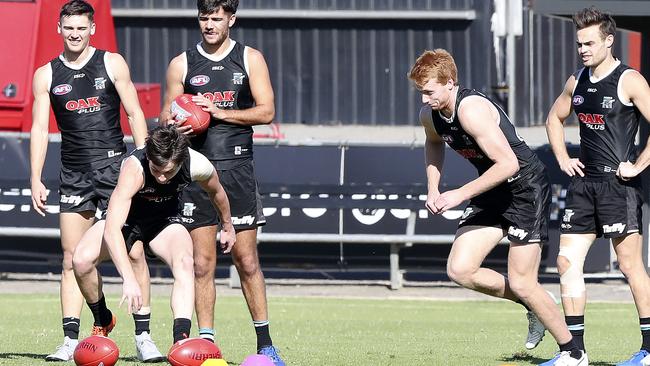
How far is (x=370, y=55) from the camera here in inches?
1140

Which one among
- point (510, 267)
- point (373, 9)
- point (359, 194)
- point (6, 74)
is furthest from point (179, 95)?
point (373, 9)

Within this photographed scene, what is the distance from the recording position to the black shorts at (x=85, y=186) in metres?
9.25

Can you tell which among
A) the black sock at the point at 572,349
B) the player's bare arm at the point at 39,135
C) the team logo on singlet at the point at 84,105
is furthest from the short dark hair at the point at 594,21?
the player's bare arm at the point at 39,135

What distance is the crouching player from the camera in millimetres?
7980

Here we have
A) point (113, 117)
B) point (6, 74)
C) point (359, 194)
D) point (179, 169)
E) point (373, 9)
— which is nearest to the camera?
point (179, 169)

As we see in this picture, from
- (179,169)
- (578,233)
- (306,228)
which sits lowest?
(306,228)

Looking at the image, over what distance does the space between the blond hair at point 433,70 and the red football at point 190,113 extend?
1.35m

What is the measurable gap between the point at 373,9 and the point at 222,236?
20.1 m

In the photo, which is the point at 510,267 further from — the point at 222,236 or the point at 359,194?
the point at 359,194

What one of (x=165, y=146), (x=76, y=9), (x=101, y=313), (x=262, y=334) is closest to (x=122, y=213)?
(x=165, y=146)

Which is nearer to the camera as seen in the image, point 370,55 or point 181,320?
point 181,320

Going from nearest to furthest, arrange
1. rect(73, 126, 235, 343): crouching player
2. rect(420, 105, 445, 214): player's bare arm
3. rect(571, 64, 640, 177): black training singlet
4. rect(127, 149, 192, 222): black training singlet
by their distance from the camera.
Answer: rect(73, 126, 235, 343): crouching player < rect(127, 149, 192, 222): black training singlet < rect(420, 105, 445, 214): player's bare arm < rect(571, 64, 640, 177): black training singlet

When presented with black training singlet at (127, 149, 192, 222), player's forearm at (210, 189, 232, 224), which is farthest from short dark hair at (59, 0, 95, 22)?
player's forearm at (210, 189, 232, 224)

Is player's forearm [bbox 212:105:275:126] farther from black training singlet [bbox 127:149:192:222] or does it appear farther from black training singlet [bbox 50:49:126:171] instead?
black training singlet [bbox 50:49:126:171]
